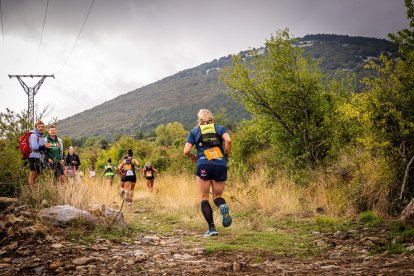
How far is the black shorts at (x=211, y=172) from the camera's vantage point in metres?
6.17

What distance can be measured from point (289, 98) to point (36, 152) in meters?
7.85

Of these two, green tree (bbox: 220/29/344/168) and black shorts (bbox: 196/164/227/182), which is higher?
green tree (bbox: 220/29/344/168)

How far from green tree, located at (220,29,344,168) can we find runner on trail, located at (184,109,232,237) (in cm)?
573

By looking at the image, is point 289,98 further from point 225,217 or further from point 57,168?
point 57,168

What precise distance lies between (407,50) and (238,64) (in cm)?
613

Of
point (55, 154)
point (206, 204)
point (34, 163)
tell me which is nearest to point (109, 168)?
point (55, 154)

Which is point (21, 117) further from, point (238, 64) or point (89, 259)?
point (89, 259)

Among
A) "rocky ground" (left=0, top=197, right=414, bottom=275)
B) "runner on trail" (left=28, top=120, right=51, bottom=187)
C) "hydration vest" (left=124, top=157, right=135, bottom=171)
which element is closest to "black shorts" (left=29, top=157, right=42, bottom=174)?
"runner on trail" (left=28, top=120, right=51, bottom=187)

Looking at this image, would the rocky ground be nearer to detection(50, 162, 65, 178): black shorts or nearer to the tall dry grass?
the tall dry grass

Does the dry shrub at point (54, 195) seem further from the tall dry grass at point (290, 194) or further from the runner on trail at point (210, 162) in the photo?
the runner on trail at point (210, 162)

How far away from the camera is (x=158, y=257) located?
4.57 metres

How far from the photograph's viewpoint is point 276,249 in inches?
199

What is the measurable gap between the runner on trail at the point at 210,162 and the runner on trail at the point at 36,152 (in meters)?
4.74

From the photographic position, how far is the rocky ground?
379 centimetres
